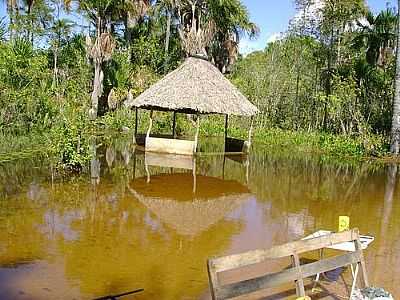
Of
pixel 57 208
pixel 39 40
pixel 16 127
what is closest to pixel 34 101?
pixel 16 127

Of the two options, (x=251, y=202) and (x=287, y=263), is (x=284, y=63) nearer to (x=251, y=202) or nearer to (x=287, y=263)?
(x=251, y=202)

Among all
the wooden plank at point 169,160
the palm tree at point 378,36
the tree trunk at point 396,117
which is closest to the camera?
the wooden plank at point 169,160

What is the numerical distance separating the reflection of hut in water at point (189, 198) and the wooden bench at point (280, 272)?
3.64m

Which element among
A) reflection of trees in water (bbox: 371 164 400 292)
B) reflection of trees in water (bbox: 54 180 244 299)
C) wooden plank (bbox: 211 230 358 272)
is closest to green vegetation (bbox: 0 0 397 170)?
reflection of trees in water (bbox: 54 180 244 299)

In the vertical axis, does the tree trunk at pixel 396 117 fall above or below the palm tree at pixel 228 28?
below

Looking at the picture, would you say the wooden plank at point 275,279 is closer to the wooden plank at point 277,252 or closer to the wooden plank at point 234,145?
the wooden plank at point 277,252

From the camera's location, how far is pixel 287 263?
6605 millimetres

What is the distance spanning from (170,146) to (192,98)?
1698 mm

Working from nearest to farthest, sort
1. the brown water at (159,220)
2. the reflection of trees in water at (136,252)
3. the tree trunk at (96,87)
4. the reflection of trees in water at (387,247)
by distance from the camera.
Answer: the reflection of trees in water at (136,252) < the brown water at (159,220) < the reflection of trees in water at (387,247) < the tree trunk at (96,87)

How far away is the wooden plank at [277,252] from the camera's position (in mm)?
3748

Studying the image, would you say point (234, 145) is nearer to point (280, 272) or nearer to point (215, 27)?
point (215, 27)

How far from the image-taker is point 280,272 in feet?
13.2

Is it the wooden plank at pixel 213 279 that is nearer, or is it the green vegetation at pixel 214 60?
the wooden plank at pixel 213 279

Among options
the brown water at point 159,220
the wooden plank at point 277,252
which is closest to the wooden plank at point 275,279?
the wooden plank at point 277,252
